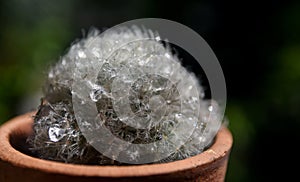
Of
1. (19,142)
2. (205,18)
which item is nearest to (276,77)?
(205,18)

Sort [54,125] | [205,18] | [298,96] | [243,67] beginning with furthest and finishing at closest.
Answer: [205,18] < [243,67] < [298,96] < [54,125]

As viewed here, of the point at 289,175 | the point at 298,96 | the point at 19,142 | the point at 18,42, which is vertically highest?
the point at 19,142

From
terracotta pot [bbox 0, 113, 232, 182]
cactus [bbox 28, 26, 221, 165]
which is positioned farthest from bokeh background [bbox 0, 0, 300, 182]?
terracotta pot [bbox 0, 113, 232, 182]

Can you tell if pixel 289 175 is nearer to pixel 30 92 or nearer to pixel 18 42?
pixel 30 92

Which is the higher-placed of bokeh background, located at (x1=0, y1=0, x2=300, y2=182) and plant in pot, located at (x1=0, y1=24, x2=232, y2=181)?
plant in pot, located at (x1=0, y1=24, x2=232, y2=181)

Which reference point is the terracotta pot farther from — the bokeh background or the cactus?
the bokeh background

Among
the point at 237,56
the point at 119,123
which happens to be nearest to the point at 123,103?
the point at 119,123

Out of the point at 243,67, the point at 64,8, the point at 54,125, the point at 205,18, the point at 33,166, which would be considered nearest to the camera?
the point at 33,166
